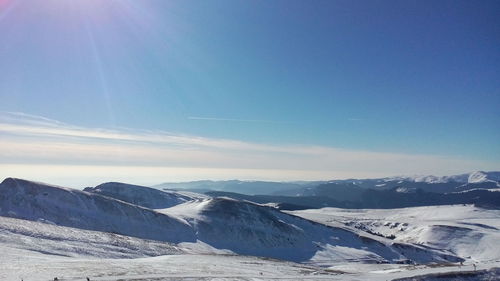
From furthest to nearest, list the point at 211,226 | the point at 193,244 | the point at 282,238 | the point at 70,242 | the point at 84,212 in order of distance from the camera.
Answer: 1. the point at 282,238
2. the point at 211,226
3. the point at 84,212
4. the point at 193,244
5. the point at 70,242

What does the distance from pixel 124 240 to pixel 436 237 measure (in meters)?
151

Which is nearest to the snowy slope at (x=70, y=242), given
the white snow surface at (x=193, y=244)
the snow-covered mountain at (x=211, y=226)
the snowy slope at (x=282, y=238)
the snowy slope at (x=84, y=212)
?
the white snow surface at (x=193, y=244)

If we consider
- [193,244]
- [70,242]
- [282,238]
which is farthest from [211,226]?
[70,242]

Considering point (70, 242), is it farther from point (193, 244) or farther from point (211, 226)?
point (211, 226)

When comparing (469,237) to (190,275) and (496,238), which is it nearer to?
(496,238)

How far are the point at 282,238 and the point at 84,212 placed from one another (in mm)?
62840

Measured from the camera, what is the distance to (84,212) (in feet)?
398

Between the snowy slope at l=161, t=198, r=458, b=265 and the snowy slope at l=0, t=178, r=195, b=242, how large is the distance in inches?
426

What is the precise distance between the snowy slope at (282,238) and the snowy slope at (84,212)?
10.8m

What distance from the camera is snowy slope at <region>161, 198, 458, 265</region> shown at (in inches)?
4980

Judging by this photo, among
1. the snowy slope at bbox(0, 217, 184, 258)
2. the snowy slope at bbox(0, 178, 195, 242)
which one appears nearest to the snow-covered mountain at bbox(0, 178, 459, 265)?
the snowy slope at bbox(0, 178, 195, 242)

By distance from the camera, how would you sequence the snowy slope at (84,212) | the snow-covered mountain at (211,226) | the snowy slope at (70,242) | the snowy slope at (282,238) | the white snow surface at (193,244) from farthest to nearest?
1. the snowy slope at (282,238)
2. the snow-covered mountain at (211,226)
3. the snowy slope at (84,212)
4. the snowy slope at (70,242)
5. the white snow surface at (193,244)

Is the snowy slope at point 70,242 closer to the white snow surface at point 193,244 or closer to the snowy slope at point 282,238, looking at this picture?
the white snow surface at point 193,244

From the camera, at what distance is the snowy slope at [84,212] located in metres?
113
